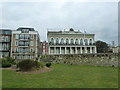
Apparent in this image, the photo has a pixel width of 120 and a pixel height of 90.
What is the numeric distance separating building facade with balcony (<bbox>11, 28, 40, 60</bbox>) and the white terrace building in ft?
17.9

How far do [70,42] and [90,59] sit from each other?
79.1 feet

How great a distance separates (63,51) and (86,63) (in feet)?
74.9

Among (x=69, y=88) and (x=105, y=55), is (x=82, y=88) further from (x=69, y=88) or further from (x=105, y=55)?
(x=105, y=55)

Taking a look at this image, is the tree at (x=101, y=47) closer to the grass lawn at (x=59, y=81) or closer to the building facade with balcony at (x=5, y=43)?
the building facade with balcony at (x=5, y=43)

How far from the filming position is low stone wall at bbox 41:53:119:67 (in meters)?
22.3

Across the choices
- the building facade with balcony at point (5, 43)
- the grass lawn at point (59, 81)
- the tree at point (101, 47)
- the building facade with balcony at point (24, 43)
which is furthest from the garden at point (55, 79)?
the tree at point (101, 47)

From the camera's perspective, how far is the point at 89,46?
158 ft

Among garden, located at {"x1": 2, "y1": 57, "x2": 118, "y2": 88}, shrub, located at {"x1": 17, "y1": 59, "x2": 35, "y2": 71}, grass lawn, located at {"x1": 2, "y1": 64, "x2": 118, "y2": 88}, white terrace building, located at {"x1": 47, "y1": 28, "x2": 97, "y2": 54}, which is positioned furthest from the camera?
white terrace building, located at {"x1": 47, "y1": 28, "x2": 97, "y2": 54}

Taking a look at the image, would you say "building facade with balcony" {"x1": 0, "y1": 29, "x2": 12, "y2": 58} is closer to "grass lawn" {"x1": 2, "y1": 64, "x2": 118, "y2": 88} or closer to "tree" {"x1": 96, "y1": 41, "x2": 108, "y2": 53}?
"grass lawn" {"x1": 2, "y1": 64, "x2": 118, "y2": 88}

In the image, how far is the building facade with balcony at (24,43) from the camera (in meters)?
46.1

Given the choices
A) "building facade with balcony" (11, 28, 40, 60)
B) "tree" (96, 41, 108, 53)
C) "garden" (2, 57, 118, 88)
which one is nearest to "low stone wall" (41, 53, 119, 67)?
"garden" (2, 57, 118, 88)

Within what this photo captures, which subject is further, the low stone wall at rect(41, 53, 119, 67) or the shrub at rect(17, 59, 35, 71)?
the low stone wall at rect(41, 53, 119, 67)

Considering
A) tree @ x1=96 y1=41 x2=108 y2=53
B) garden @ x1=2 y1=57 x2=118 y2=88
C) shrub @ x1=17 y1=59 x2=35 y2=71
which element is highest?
tree @ x1=96 y1=41 x2=108 y2=53

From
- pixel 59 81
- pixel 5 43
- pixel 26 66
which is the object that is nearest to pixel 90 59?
pixel 26 66
